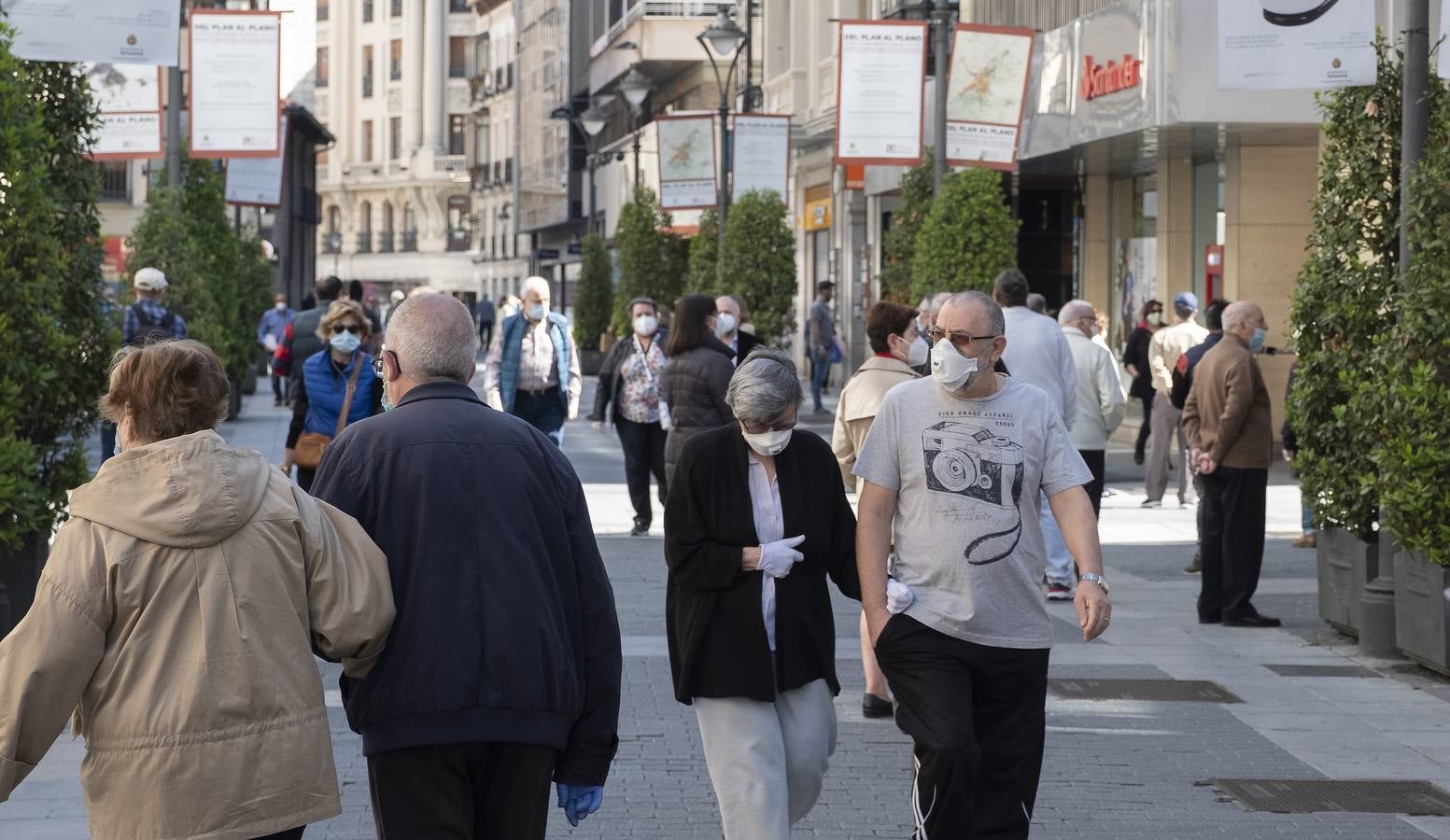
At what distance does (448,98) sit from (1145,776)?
109 metres

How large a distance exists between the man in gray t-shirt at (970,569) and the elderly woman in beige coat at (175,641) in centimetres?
207

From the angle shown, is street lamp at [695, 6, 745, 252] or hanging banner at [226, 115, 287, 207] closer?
hanging banner at [226, 115, 287, 207]

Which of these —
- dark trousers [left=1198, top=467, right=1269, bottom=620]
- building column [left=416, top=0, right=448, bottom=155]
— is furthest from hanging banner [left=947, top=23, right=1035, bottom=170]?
building column [left=416, top=0, right=448, bottom=155]

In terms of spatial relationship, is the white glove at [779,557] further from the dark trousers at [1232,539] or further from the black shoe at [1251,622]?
the black shoe at [1251,622]

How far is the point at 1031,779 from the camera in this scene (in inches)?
230

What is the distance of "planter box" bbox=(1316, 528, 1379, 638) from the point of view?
36.4ft

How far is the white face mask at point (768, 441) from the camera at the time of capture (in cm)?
613

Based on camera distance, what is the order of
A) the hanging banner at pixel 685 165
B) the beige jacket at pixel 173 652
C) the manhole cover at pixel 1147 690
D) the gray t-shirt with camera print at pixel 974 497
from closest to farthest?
the beige jacket at pixel 173 652, the gray t-shirt with camera print at pixel 974 497, the manhole cover at pixel 1147 690, the hanging banner at pixel 685 165

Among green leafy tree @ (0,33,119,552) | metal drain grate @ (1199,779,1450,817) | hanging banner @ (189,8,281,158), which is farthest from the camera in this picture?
hanging banner @ (189,8,281,158)

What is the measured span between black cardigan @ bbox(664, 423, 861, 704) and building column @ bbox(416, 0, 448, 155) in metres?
109

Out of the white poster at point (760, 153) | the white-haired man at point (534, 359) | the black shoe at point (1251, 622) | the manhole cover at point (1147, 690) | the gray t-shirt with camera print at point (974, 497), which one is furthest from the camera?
the white poster at point (760, 153)

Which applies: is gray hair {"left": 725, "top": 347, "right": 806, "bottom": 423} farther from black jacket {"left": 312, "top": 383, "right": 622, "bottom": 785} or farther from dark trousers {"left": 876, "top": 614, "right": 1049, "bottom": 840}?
black jacket {"left": 312, "top": 383, "right": 622, "bottom": 785}

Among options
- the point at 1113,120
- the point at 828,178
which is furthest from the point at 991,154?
the point at 828,178

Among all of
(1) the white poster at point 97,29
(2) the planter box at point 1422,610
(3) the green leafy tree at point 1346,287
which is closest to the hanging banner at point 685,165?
(1) the white poster at point 97,29
